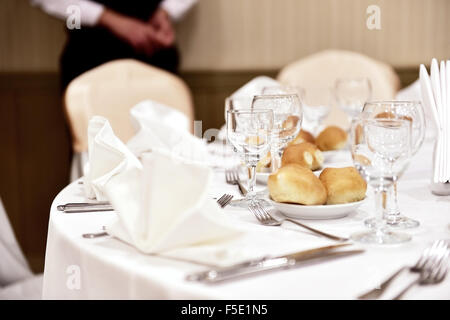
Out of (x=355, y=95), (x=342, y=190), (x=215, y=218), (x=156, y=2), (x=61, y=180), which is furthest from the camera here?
(x=61, y=180)

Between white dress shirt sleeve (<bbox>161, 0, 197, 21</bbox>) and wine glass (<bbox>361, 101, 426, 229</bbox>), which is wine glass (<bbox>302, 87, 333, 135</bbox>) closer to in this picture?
wine glass (<bbox>361, 101, 426, 229</bbox>)

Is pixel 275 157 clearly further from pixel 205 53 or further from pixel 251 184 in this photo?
pixel 205 53

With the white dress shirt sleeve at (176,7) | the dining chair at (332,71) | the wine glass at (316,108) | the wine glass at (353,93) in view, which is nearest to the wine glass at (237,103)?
the wine glass at (316,108)

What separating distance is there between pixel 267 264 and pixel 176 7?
2.57 metres

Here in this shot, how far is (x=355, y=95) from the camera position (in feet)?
5.74

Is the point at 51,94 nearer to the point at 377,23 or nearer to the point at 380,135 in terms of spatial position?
the point at 377,23

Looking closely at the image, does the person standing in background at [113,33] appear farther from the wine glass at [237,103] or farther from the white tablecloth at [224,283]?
the white tablecloth at [224,283]

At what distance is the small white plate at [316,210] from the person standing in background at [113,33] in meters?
2.18

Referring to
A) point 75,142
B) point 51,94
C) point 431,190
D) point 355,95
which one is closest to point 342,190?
point 431,190

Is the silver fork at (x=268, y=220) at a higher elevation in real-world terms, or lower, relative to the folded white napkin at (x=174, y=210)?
lower

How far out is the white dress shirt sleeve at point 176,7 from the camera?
3.04 meters

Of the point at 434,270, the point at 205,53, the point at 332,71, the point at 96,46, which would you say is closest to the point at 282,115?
the point at 434,270
